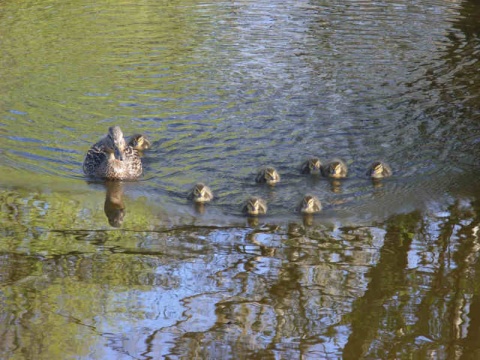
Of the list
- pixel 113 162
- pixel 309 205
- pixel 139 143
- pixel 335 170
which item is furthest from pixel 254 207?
pixel 139 143

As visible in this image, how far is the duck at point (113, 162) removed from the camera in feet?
26.1

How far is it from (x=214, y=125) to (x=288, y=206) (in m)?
2.27

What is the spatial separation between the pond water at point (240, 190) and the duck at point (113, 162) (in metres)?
0.16

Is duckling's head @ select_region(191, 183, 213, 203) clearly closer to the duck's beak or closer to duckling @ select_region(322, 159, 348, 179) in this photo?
the duck's beak

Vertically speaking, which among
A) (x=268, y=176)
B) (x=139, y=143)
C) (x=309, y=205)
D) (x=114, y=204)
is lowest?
(x=114, y=204)

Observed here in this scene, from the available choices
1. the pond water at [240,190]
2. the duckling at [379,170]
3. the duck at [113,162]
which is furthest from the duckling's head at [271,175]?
the duck at [113,162]

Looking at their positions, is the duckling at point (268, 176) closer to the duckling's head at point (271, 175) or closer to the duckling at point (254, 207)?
the duckling's head at point (271, 175)

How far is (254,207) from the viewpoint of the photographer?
6863mm

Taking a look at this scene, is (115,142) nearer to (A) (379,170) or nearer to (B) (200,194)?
(B) (200,194)

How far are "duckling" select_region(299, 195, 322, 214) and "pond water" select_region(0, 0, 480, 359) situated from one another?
0.13 metres

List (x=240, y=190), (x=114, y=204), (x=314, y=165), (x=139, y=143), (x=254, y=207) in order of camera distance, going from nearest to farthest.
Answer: (x=254, y=207) < (x=114, y=204) < (x=240, y=190) < (x=314, y=165) < (x=139, y=143)

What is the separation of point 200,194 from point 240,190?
579 millimetres

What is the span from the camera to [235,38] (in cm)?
1284

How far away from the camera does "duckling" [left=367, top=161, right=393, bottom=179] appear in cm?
769
